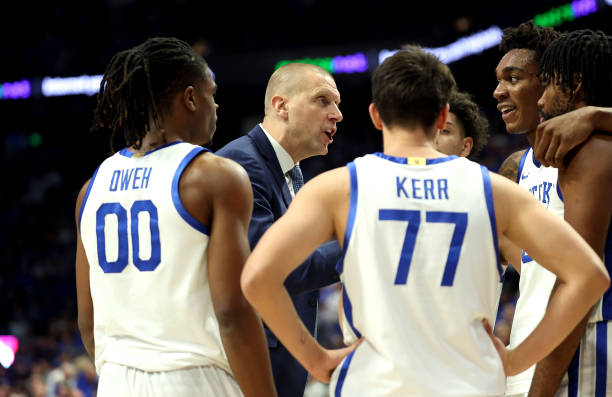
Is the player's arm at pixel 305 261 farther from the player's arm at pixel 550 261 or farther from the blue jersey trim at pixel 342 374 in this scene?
the player's arm at pixel 550 261

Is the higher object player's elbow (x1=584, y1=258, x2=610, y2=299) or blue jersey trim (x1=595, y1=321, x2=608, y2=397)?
player's elbow (x1=584, y1=258, x2=610, y2=299)

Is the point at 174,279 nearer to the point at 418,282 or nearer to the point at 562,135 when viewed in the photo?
the point at 418,282

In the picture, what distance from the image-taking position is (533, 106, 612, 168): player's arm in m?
2.55

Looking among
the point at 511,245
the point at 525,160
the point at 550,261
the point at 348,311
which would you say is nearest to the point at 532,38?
the point at 525,160

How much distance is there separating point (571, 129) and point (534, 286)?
72cm

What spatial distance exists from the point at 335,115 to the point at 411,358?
193cm

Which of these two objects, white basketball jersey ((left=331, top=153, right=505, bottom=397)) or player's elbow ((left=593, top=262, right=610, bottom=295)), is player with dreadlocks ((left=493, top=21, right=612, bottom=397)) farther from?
white basketball jersey ((left=331, top=153, right=505, bottom=397))

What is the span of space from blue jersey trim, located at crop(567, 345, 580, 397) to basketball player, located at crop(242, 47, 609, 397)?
452mm

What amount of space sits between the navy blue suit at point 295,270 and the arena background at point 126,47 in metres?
11.9

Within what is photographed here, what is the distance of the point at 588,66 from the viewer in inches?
109

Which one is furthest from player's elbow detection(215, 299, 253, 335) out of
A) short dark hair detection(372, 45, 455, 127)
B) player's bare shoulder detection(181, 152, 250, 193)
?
short dark hair detection(372, 45, 455, 127)

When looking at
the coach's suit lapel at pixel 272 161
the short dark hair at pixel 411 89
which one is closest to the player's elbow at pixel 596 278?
the short dark hair at pixel 411 89

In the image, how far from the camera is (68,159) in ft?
62.8

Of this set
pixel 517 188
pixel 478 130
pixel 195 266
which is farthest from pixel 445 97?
pixel 478 130
